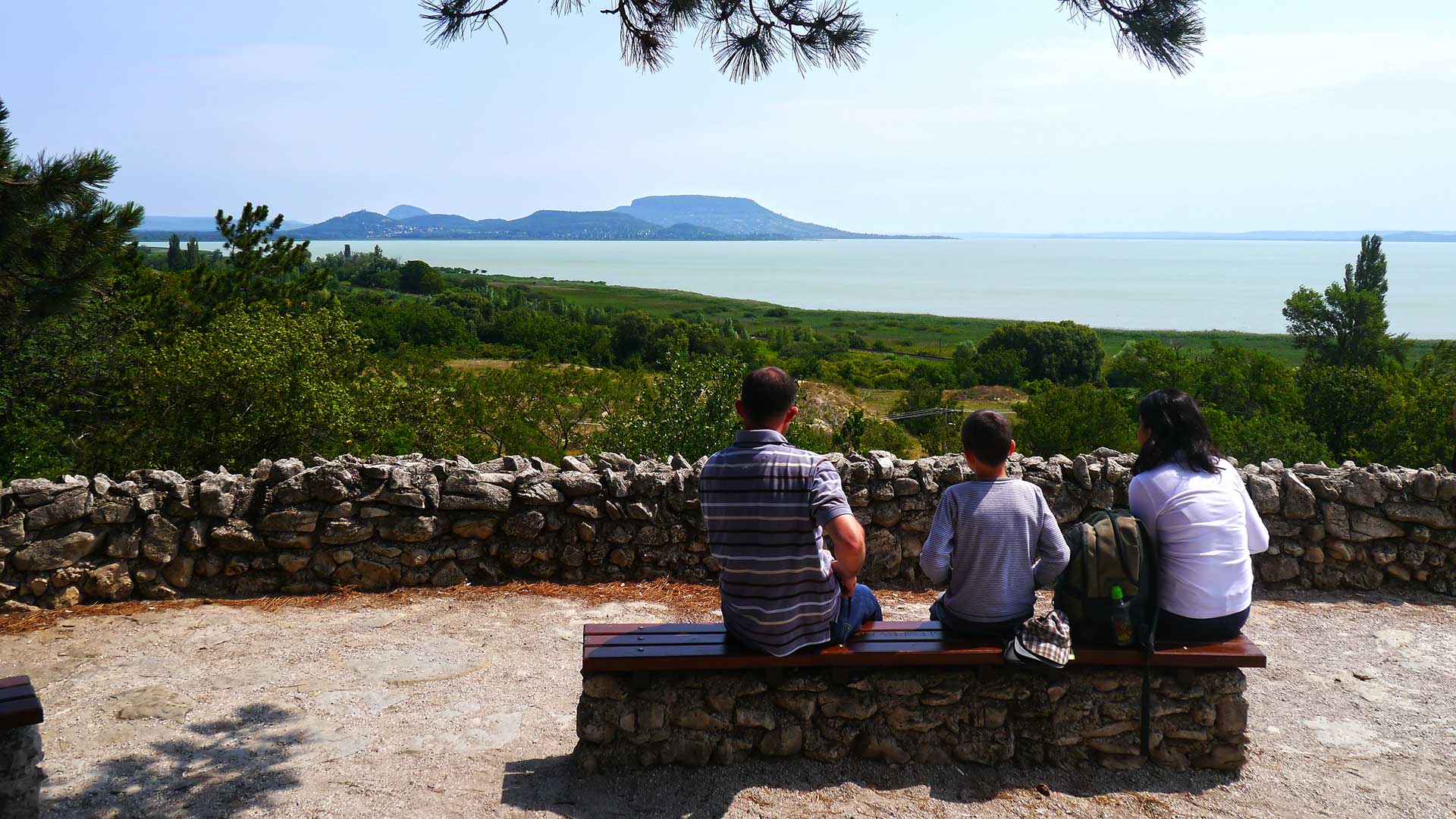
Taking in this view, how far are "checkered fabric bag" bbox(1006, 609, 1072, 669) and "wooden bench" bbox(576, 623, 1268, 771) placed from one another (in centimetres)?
11

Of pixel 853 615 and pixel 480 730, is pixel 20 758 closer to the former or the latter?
pixel 480 730

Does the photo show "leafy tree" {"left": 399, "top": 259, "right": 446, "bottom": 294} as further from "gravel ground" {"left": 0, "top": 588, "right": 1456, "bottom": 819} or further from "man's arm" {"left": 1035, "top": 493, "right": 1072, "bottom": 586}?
"man's arm" {"left": 1035, "top": 493, "right": 1072, "bottom": 586}

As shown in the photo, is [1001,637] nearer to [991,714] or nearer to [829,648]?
[991,714]

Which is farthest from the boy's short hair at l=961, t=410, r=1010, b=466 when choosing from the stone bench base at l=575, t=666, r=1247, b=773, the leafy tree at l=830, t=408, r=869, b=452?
the leafy tree at l=830, t=408, r=869, b=452

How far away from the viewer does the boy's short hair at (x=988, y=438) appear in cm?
381

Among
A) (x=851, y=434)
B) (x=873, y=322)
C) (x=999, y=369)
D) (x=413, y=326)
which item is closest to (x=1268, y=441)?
(x=851, y=434)

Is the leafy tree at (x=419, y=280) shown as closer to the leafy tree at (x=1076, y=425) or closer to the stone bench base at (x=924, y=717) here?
the leafy tree at (x=1076, y=425)

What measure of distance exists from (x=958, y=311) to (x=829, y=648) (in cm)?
13392

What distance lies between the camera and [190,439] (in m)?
9.31

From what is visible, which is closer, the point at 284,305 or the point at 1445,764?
the point at 1445,764

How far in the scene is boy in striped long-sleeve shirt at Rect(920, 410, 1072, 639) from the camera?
3.83m

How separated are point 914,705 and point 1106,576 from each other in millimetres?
962

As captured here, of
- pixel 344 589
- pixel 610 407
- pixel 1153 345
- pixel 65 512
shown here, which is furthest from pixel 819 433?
pixel 1153 345

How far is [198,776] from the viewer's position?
3941mm
